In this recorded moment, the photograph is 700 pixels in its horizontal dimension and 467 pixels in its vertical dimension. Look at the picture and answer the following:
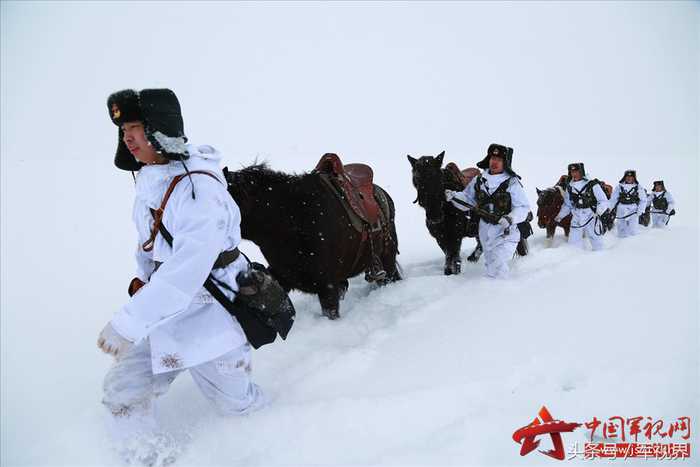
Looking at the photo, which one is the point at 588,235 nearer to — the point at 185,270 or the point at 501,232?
the point at 501,232

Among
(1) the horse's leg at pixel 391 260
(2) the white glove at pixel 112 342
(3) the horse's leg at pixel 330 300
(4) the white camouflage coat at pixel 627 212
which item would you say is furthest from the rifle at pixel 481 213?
(4) the white camouflage coat at pixel 627 212

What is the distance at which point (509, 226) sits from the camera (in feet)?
18.6

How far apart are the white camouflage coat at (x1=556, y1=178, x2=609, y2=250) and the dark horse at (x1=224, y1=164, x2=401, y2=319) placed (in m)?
6.05

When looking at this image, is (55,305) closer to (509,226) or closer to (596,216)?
(509,226)

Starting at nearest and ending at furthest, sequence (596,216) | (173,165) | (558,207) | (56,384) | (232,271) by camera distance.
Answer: (173,165), (232,271), (56,384), (596,216), (558,207)

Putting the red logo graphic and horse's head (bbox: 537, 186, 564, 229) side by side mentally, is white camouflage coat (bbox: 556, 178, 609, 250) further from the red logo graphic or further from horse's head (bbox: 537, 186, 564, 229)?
the red logo graphic

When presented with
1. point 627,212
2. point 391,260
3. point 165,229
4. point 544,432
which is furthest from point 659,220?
point 165,229

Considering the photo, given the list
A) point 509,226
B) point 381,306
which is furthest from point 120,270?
point 509,226

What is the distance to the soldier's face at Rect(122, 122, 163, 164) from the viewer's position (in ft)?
6.97

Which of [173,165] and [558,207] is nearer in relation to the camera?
[173,165]

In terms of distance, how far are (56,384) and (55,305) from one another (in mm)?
2153

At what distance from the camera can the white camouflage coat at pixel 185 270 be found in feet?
6.57

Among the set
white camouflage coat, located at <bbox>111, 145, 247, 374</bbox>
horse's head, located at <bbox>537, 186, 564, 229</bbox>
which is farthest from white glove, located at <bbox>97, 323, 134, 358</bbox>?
horse's head, located at <bbox>537, 186, 564, 229</bbox>

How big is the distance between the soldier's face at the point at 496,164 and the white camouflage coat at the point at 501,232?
60 millimetres
